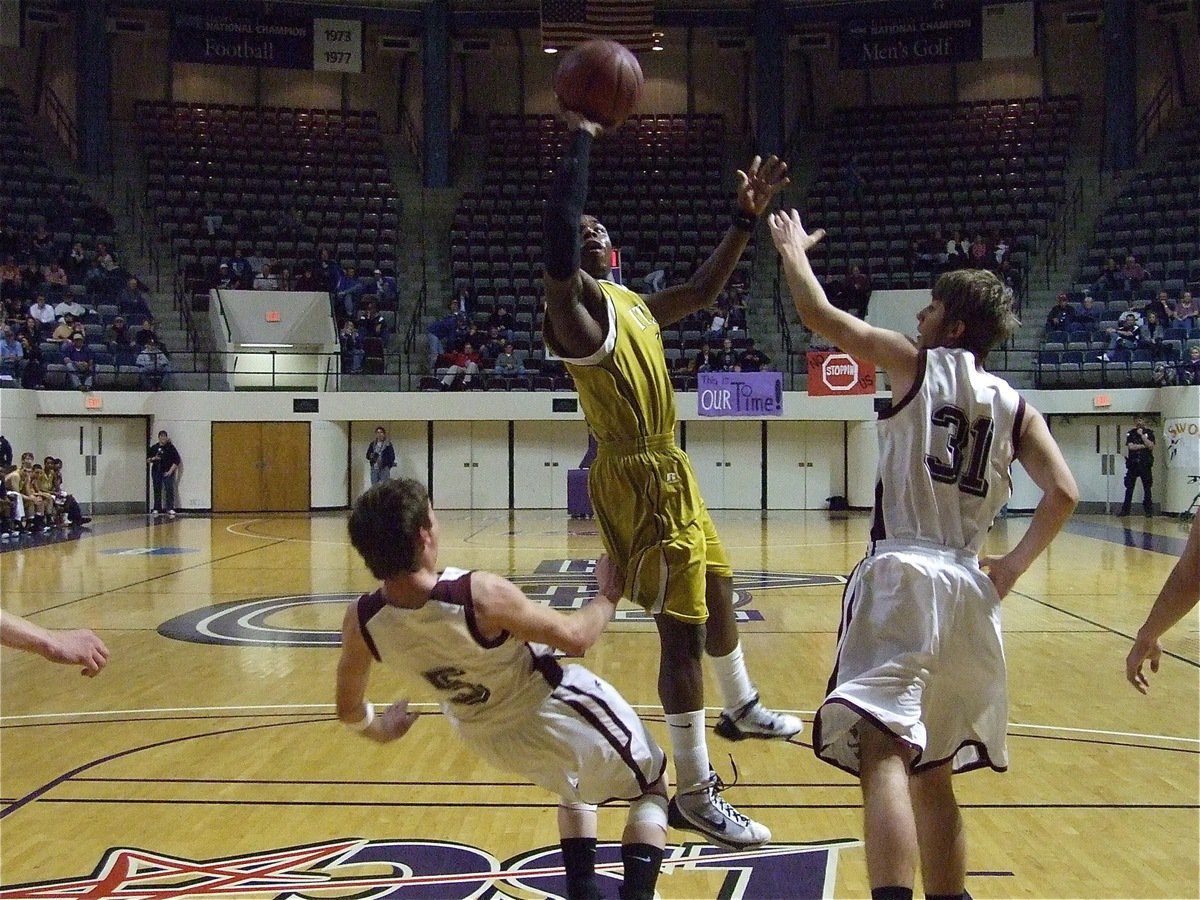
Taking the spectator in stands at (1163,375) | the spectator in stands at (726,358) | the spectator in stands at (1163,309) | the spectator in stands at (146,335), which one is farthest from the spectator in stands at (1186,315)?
the spectator in stands at (146,335)

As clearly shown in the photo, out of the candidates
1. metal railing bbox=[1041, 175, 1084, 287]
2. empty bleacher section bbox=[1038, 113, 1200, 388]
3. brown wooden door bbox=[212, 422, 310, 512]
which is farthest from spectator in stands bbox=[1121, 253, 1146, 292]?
brown wooden door bbox=[212, 422, 310, 512]

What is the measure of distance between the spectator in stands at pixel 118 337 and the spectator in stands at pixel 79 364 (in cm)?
55

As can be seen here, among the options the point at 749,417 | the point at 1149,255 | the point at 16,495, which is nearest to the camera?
the point at 16,495

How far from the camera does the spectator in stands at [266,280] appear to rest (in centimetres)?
2095

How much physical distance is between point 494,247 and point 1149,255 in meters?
12.5

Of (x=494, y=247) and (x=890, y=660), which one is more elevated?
(x=494, y=247)

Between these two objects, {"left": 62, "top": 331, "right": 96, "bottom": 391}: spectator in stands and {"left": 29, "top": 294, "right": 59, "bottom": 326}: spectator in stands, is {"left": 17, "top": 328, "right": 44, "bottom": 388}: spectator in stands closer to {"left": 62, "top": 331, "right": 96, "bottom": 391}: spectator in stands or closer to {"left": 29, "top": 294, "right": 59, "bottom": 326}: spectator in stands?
{"left": 62, "top": 331, "right": 96, "bottom": 391}: spectator in stands

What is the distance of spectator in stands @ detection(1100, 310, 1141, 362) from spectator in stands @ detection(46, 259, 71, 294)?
18.5 metres

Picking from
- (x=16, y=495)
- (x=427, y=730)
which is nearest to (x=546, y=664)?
(x=427, y=730)

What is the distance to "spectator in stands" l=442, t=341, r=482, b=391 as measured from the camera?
20172mm

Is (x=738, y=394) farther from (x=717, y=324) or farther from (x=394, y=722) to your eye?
(x=394, y=722)

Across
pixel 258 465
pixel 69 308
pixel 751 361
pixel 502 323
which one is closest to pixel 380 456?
pixel 258 465

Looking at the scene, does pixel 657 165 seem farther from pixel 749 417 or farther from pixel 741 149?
pixel 749 417

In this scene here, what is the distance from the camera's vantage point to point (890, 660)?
268 cm
